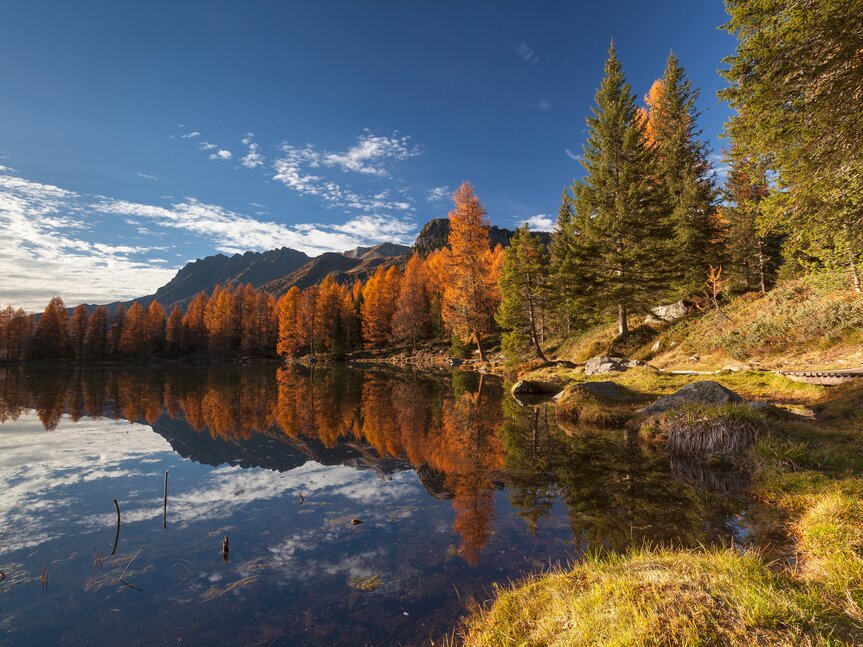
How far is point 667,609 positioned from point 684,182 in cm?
3757

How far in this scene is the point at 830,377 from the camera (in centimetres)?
1459

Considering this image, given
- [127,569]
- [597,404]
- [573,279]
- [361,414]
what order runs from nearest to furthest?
1. [127,569]
2. [597,404]
3. [361,414]
4. [573,279]

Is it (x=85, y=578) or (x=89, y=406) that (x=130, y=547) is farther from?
(x=89, y=406)

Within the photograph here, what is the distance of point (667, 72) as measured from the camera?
36.9 m

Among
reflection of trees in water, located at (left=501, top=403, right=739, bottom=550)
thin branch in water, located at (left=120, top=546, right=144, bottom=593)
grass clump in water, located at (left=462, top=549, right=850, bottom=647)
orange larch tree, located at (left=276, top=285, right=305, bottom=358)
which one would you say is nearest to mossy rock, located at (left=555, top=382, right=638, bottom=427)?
reflection of trees in water, located at (left=501, top=403, right=739, bottom=550)

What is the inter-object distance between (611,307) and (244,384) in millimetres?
33448

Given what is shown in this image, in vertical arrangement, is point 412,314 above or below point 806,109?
below

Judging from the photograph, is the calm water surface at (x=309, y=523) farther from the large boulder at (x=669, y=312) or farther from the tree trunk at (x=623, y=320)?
the large boulder at (x=669, y=312)

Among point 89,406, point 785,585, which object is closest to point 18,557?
point 785,585

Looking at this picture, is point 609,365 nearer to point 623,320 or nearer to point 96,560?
point 623,320

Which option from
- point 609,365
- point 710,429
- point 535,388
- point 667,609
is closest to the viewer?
point 667,609

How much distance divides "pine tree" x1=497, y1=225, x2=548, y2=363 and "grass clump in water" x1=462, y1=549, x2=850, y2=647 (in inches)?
1179

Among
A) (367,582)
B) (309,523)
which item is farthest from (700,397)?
(309,523)

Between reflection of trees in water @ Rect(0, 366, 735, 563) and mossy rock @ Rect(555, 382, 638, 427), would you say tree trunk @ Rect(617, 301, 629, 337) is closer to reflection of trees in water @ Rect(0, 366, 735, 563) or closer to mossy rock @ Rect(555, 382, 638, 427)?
reflection of trees in water @ Rect(0, 366, 735, 563)
